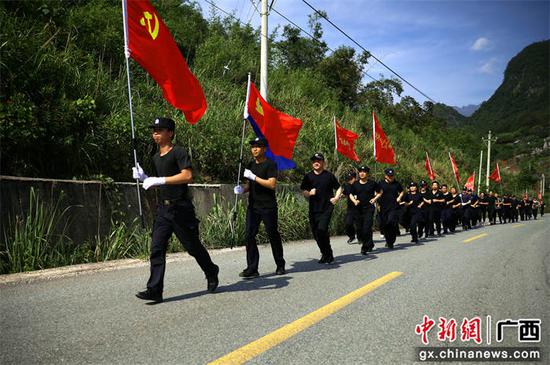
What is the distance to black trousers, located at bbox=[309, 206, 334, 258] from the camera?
770 cm

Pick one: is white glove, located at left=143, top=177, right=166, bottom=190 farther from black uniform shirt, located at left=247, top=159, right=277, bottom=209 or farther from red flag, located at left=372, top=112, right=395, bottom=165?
red flag, located at left=372, top=112, right=395, bottom=165

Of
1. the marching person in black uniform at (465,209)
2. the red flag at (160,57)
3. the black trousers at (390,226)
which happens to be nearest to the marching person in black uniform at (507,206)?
the marching person in black uniform at (465,209)

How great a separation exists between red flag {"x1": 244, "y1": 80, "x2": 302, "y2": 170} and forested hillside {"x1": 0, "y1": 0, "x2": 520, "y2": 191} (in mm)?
2654

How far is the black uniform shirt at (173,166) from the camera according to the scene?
4.93 metres

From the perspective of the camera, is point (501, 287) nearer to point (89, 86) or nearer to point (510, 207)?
point (89, 86)

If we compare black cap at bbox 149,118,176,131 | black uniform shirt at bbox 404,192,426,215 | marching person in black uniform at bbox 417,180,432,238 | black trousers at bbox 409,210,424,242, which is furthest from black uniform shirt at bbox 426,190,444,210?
black cap at bbox 149,118,176,131

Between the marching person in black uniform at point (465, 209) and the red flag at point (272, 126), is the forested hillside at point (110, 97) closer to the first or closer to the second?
the red flag at point (272, 126)

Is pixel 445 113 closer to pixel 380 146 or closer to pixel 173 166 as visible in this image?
pixel 380 146

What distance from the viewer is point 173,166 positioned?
4969 mm

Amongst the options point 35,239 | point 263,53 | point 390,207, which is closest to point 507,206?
point 390,207

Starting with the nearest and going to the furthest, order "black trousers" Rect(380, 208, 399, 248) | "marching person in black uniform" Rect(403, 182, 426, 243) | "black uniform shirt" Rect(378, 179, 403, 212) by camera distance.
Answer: "black trousers" Rect(380, 208, 399, 248) → "black uniform shirt" Rect(378, 179, 403, 212) → "marching person in black uniform" Rect(403, 182, 426, 243)

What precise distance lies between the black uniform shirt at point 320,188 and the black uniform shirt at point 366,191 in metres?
2.23

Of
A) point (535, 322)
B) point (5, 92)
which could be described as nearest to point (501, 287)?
point (535, 322)

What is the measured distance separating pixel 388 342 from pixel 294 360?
2.88ft
